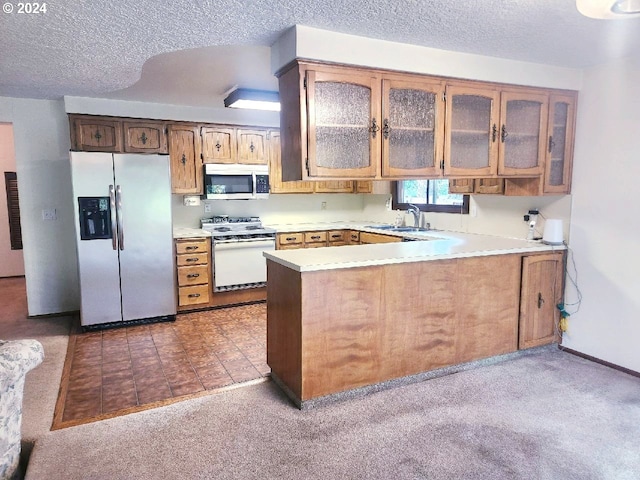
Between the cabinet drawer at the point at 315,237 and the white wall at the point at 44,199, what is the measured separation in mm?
2701

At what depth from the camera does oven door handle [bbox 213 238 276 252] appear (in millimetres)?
4902

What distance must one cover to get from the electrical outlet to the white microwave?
163cm

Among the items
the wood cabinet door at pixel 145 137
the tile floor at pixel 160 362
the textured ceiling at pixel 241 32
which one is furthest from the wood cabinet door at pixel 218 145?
the tile floor at pixel 160 362

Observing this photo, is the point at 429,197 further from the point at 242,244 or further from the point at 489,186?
the point at 242,244

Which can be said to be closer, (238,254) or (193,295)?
(193,295)

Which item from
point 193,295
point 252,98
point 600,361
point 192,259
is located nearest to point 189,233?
point 192,259

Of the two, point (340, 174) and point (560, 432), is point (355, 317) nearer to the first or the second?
point (340, 174)

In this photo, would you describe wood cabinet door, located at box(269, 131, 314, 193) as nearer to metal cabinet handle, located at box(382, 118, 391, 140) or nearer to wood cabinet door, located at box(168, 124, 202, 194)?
wood cabinet door, located at box(168, 124, 202, 194)

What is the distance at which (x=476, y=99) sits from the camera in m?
3.20

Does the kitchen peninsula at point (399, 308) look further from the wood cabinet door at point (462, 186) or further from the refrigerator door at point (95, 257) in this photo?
the refrigerator door at point (95, 257)

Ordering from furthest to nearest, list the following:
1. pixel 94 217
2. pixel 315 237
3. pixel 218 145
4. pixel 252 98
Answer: pixel 315 237, pixel 218 145, pixel 94 217, pixel 252 98

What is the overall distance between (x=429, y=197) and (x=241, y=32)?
124 inches

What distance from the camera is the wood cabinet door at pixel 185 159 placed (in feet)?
16.2

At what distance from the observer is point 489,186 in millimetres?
3850
